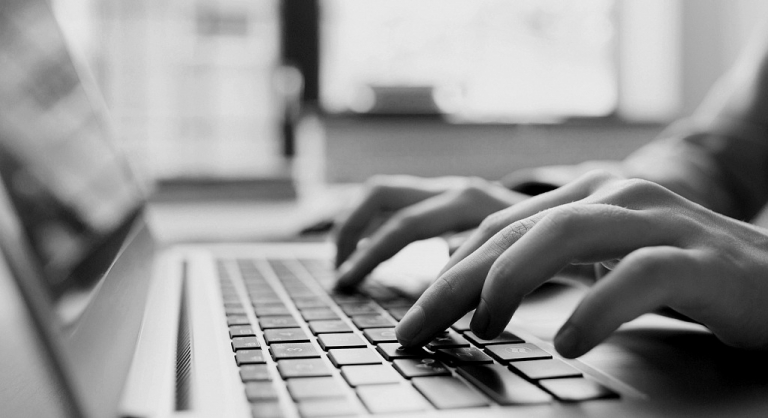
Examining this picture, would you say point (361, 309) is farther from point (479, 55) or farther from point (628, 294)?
point (479, 55)

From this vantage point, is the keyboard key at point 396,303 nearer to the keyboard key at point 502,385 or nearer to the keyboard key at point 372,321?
the keyboard key at point 372,321

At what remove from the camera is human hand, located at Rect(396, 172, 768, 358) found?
287 mm

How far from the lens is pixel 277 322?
15.8 inches

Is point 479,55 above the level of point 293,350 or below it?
above

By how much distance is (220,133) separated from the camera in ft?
6.68

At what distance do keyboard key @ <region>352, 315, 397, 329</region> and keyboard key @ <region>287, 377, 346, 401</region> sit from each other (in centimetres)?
11

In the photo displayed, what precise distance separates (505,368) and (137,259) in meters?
0.30

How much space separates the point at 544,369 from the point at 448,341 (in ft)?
0.22

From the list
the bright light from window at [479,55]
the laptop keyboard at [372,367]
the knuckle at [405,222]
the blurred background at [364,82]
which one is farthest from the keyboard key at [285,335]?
the bright light from window at [479,55]

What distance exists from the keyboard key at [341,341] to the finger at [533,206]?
8 cm

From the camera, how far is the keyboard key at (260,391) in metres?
0.26

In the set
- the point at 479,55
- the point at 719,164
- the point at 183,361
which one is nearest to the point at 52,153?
the point at 183,361

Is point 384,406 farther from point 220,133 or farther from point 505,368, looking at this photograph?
point 220,133

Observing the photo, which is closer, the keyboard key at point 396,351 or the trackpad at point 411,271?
the keyboard key at point 396,351
